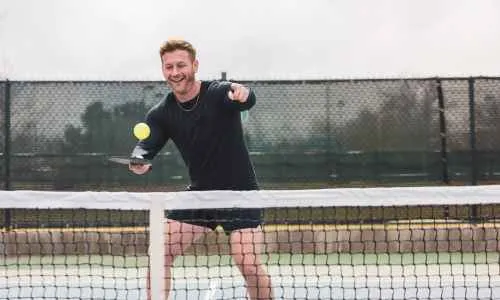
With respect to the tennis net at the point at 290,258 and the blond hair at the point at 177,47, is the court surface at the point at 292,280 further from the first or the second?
the blond hair at the point at 177,47

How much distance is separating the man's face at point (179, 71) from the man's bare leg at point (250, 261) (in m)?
0.75

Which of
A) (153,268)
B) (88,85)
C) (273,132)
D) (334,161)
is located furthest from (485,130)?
(153,268)

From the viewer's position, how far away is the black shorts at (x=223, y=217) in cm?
327

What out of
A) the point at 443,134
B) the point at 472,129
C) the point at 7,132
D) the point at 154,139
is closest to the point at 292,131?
the point at 443,134

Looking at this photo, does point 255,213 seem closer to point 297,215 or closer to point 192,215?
point 192,215

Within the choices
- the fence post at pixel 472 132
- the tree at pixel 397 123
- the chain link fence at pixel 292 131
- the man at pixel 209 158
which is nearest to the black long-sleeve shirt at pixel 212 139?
the man at pixel 209 158

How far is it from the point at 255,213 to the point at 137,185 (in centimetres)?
364

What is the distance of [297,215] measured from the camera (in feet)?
20.5

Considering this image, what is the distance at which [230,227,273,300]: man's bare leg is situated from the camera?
322 cm

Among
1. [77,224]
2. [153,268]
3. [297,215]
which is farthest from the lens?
[77,224]

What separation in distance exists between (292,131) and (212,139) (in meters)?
3.36

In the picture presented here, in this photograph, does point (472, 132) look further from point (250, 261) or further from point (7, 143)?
point (7, 143)

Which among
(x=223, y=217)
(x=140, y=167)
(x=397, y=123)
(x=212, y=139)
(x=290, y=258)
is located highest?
(x=397, y=123)

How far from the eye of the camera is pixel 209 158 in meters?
3.34
